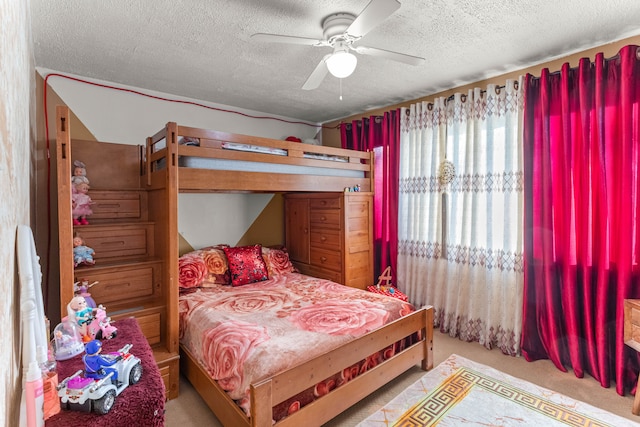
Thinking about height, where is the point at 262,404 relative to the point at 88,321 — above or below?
below

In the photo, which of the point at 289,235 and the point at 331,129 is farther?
the point at 331,129

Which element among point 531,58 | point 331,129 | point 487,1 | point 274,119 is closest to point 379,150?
point 331,129

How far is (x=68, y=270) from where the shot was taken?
2.01 meters

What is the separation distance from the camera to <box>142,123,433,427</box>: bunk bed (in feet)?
Answer: 5.66

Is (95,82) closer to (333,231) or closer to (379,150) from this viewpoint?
(333,231)

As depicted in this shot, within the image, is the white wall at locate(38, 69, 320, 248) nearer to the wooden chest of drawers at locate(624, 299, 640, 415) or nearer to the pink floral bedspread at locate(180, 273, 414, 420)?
the pink floral bedspread at locate(180, 273, 414, 420)

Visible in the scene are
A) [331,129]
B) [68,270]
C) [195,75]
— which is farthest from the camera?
[331,129]

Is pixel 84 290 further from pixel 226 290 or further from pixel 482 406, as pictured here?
pixel 482 406

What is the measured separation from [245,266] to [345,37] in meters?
2.35

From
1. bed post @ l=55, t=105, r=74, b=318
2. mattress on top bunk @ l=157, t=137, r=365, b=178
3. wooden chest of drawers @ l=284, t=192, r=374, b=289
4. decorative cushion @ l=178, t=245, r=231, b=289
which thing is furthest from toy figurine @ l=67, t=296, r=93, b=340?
wooden chest of drawers @ l=284, t=192, r=374, b=289

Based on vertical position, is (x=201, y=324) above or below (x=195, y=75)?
below

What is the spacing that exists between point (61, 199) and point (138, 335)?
0.98 metres

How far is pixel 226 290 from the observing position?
3055mm

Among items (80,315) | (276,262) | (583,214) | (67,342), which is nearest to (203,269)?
(276,262)
